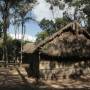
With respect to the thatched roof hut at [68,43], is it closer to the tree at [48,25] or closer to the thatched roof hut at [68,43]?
the thatched roof hut at [68,43]

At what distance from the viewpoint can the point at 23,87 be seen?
21812 mm

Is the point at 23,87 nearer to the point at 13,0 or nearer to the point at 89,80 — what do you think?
the point at 89,80

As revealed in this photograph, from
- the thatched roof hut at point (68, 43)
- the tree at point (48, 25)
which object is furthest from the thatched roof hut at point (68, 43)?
the tree at point (48, 25)

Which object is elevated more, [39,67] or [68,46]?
[68,46]

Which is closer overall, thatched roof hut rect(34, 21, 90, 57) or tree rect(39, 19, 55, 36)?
thatched roof hut rect(34, 21, 90, 57)

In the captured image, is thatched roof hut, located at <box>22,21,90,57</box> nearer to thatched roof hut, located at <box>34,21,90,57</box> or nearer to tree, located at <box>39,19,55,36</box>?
thatched roof hut, located at <box>34,21,90,57</box>

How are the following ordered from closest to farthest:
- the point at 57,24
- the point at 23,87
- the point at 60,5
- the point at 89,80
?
the point at 23,87, the point at 89,80, the point at 60,5, the point at 57,24

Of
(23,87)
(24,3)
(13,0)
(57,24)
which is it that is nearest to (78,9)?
(24,3)

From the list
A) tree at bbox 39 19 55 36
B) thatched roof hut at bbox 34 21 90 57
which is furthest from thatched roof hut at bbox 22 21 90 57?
tree at bbox 39 19 55 36

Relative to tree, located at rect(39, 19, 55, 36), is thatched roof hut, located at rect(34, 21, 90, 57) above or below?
below

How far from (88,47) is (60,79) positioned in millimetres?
3800

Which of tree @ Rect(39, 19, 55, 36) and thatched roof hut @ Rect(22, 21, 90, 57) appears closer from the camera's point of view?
thatched roof hut @ Rect(22, 21, 90, 57)

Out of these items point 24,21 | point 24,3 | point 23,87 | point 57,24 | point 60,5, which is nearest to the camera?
point 23,87

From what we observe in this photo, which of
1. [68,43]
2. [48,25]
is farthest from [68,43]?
[48,25]
